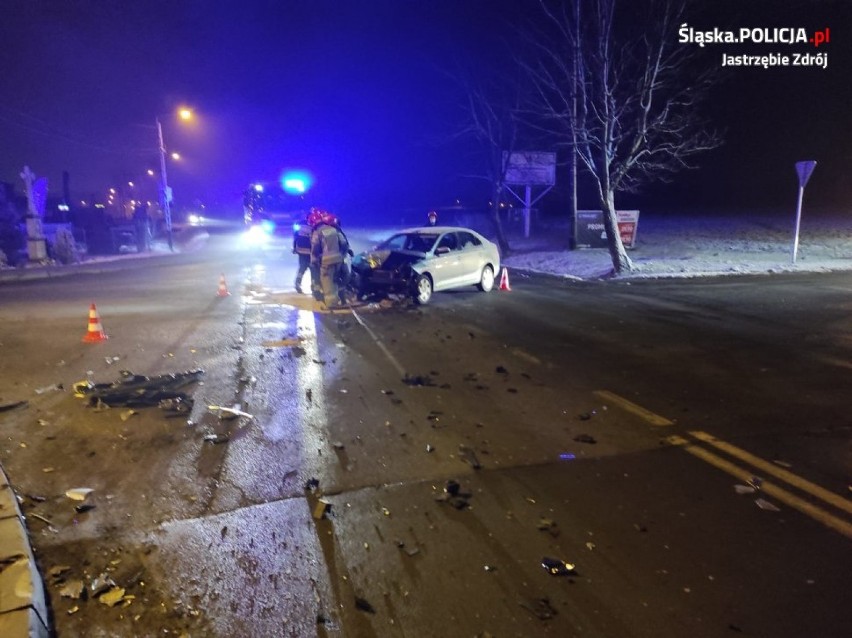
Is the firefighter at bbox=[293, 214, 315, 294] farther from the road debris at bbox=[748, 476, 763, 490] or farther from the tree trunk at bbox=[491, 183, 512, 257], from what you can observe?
the tree trunk at bbox=[491, 183, 512, 257]

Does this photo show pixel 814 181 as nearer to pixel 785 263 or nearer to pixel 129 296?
pixel 785 263

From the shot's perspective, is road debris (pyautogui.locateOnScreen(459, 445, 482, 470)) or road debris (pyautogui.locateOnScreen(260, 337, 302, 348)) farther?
road debris (pyautogui.locateOnScreen(260, 337, 302, 348))

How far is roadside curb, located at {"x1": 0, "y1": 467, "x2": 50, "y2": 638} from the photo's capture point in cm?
322

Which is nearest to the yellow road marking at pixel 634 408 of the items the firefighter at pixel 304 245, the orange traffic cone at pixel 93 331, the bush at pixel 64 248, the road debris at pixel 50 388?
the road debris at pixel 50 388

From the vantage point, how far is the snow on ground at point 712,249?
20.4 meters

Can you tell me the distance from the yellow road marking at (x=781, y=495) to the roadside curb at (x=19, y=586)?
4.94 m

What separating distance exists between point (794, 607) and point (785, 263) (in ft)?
65.8

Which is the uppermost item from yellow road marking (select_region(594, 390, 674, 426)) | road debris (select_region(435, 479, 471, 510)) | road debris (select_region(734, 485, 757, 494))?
road debris (select_region(435, 479, 471, 510))

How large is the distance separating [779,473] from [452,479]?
2724 millimetres

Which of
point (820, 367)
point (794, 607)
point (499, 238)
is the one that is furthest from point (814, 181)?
point (794, 607)

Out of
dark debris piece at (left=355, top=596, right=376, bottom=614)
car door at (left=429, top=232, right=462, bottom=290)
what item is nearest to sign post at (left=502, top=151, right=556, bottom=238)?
car door at (left=429, top=232, right=462, bottom=290)

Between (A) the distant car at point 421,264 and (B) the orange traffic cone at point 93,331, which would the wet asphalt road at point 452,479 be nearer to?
(B) the orange traffic cone at point 93,331

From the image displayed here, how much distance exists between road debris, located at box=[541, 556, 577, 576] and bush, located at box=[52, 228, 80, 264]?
28.0 m

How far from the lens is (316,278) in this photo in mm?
14242
